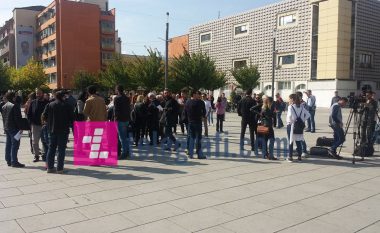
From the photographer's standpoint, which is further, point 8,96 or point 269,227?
point 8,96

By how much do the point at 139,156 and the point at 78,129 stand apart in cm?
174

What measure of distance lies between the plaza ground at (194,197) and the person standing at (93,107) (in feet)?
4.16

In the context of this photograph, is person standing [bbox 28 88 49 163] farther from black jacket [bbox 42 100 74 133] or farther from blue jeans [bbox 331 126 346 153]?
blue jeans [bbox 331 126 346 153]

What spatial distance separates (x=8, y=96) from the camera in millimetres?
8734

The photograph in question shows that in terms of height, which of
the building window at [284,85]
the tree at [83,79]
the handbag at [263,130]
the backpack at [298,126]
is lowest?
the handbag at [263,130]

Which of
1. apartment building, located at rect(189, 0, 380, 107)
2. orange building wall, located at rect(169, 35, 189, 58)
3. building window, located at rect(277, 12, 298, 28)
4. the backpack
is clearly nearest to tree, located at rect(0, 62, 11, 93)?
apartment building, located at rect(189, 0, 380, 107)

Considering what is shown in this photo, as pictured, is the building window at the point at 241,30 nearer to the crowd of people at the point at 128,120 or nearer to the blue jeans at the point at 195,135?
the crowd of people at the point at 128,120

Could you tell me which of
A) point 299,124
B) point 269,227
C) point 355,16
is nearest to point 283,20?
point 355,16

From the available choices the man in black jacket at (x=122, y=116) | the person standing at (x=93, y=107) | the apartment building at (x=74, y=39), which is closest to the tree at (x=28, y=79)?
the apartment building at (x=74, y=39)

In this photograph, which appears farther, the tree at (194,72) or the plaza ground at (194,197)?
the tree at (194,72)

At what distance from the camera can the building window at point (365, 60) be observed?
158 ft

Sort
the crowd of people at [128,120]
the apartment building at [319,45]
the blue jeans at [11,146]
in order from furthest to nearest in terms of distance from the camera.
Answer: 1. the apartment building at [319,45]
2. the blue jeans at [11,146]
3. the crowd of people at [128,120]

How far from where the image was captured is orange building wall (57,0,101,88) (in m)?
64.1

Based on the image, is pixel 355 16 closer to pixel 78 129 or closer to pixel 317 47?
pixel 317 47
